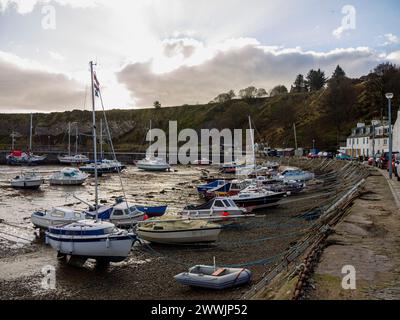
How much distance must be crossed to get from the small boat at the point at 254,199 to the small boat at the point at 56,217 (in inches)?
520

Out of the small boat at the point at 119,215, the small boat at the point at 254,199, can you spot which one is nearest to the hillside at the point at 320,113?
the small boat at the point at 254,199

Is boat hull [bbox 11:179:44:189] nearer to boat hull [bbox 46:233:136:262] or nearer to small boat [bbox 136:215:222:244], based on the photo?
small boat [bbox 136:215:222:244]

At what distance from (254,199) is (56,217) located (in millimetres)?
16224

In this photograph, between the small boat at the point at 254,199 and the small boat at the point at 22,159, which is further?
the small boat at the point at 22,159

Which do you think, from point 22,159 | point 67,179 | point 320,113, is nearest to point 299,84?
point 320,113

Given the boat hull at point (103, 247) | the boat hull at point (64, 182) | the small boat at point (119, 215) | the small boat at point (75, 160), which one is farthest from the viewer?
the small boat at point (75, 160)

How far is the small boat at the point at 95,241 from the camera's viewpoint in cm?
1883

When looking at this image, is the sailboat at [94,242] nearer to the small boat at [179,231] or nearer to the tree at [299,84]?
the small boat at [179,231]

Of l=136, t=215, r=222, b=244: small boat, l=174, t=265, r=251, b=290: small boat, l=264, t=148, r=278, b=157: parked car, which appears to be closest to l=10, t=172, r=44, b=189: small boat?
l=136, t=215, r=222, b=244: small boat

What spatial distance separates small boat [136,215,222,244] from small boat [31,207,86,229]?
17.0 ft

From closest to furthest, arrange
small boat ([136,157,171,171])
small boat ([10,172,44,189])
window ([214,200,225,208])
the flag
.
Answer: the flag → window ([214,200,225,208]) → small boat ([10,172,44,189]) → small boat ([136,157,171,171])

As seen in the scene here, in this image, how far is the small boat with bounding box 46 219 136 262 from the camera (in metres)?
18.8

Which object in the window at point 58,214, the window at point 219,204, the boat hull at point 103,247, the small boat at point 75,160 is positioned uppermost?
the small boat at point 75,160
